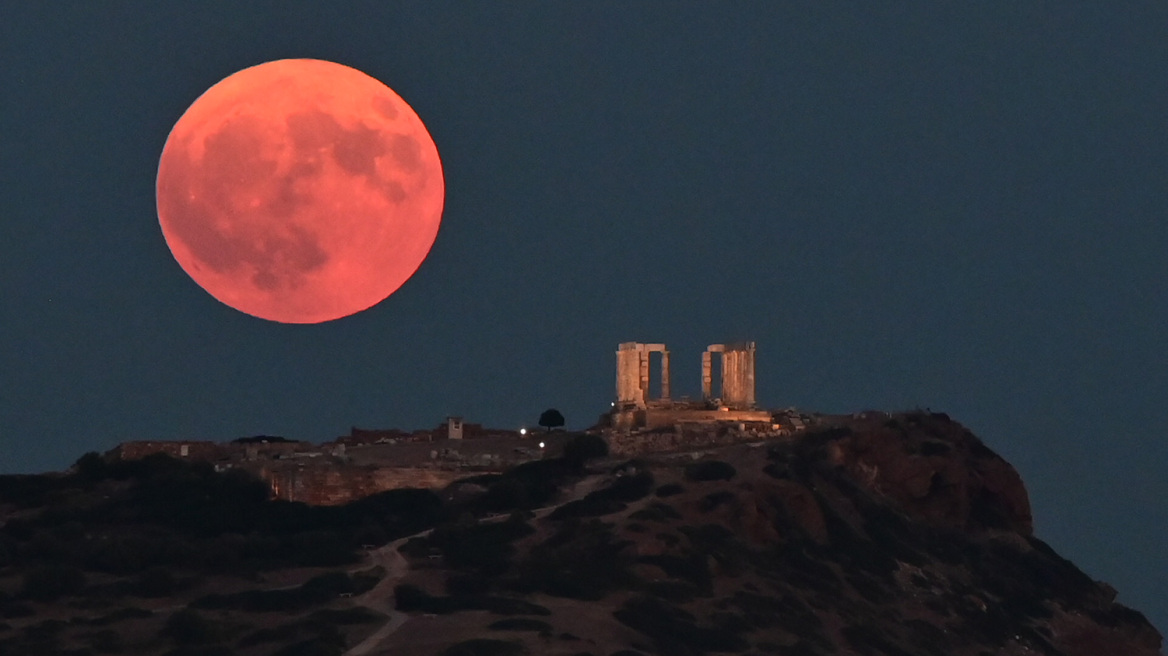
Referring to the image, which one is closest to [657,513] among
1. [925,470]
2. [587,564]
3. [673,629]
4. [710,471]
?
[587,564]

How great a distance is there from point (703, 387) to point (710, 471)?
23248 millimetres

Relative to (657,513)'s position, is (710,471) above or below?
above

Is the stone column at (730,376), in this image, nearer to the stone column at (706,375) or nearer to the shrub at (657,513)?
the stone column at (706,375)

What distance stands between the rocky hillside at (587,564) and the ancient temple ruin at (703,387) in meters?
8.31

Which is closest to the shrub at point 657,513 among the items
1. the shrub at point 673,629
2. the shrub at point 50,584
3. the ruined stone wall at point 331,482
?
the shrub at point 673,629

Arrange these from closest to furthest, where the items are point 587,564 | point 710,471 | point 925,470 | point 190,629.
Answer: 1. point 190,629
2. point 587,564
3. point 710,471
4. point 925,470

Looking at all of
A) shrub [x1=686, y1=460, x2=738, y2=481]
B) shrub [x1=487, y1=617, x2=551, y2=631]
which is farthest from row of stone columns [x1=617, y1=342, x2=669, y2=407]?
shrub [x1=487, y1=617, x2=551, y2=631]

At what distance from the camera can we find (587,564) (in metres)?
97.2

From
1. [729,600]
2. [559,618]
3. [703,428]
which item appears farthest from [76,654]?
[703,428]

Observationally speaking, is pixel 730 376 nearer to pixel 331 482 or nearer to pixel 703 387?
pixel 703 387

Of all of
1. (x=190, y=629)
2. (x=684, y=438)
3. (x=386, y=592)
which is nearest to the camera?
(x=190, y=629)

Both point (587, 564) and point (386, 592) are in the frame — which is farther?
point (587, 564)

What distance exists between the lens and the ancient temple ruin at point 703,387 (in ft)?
408

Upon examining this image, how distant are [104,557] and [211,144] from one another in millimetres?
18718
